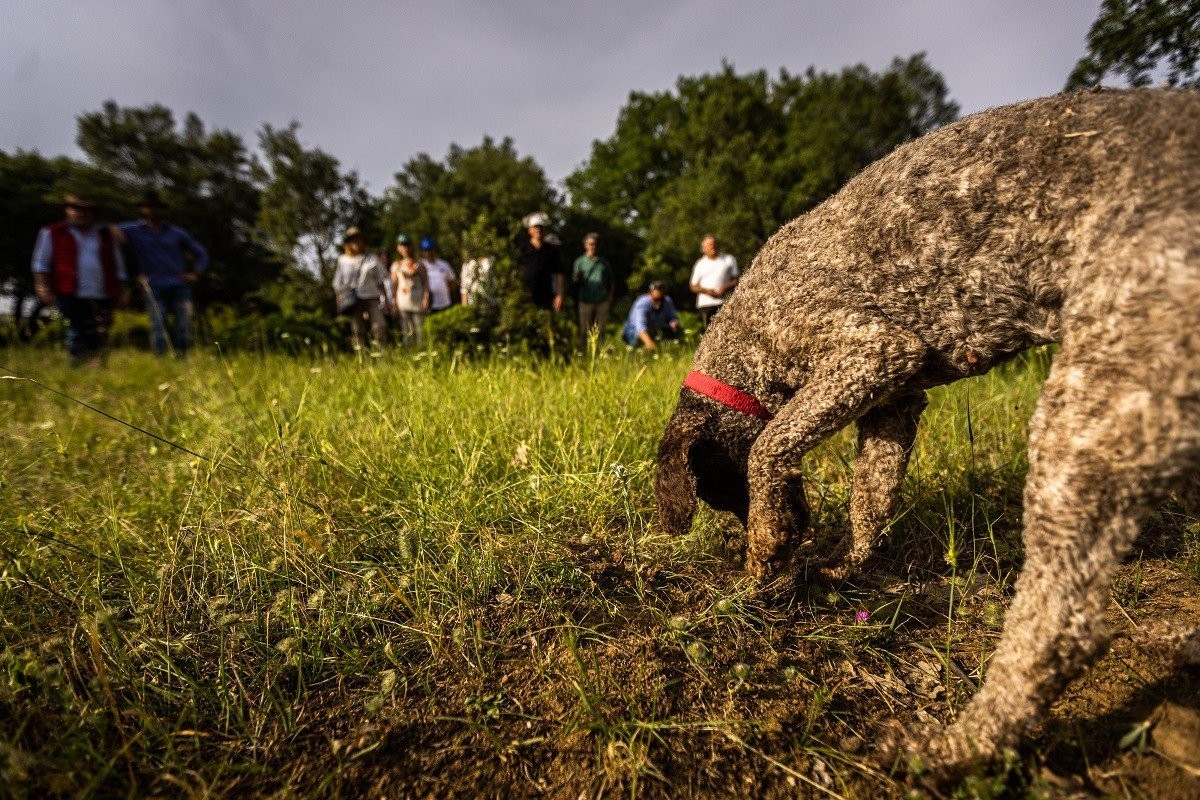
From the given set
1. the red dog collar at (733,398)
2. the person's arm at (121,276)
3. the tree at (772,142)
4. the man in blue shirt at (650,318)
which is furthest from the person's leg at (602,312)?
the tree at (772,142)

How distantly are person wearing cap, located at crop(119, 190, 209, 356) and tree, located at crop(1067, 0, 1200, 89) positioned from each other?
10983mm

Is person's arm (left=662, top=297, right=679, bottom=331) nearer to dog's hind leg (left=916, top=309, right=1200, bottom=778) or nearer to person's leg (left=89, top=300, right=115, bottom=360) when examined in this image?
dog's hind leg (left=916, top=309, right=1200, bottom=778)

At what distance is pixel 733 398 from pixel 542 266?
17.8 ft

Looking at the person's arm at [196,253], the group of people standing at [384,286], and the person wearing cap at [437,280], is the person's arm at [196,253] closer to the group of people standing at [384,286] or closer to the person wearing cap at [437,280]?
the group of people standing at [384,286]

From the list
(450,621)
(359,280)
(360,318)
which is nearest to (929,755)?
(450,621)

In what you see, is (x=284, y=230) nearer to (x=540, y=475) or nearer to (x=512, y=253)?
(x=512, y=253)

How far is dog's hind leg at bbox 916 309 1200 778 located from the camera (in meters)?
1.13

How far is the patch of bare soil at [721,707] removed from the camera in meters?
1.34

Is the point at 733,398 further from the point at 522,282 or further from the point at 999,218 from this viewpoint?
the point at 522,282

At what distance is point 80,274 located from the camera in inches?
243

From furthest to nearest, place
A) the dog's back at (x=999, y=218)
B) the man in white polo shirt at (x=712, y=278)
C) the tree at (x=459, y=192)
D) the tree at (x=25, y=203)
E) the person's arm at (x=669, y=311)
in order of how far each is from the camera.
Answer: the tree at (x=459, y=192), the tree at (x=25, y=203), the person's arm at (x=669, y=311), the man in white polo shirt at (x=712, y=278), the dog's back at (x=999, y=218)

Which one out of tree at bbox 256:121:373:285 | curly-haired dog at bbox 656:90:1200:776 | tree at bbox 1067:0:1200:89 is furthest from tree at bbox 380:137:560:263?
curly-haired dog at bbox 656:90:1200:776

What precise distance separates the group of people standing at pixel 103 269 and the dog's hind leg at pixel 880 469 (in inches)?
283

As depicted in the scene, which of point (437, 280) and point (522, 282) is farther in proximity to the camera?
point (437, 280)
